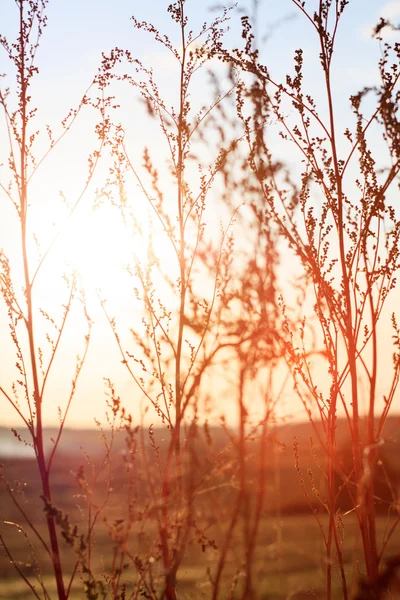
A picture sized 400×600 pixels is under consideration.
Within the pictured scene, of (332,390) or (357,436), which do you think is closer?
(357,436)

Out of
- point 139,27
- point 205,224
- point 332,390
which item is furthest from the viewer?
point 139,27

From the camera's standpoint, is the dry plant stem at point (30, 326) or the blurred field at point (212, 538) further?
the dry plant stem at point (30, 326)

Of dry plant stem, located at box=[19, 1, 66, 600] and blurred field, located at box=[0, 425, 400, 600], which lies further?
dry plant stem, located at box=[19, 1, 66, 600]

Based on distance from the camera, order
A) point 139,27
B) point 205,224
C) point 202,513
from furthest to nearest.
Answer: point 139,27
point 205,224
point 202,513

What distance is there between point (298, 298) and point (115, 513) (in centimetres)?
151

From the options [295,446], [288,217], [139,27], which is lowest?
[295,446]

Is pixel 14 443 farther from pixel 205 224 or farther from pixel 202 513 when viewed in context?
pixel 202 513

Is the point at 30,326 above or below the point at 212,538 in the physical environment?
above

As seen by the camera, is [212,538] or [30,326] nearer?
[30,326]

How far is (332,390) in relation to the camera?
13.3 ft

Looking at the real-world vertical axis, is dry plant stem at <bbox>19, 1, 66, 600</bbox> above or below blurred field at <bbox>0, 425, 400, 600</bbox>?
above

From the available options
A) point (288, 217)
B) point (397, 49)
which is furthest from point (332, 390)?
point (397, 49)

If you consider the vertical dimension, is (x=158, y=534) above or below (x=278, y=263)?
below

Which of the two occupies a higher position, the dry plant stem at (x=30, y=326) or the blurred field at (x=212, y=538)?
the dry plant stem at (x=30, y=326)
